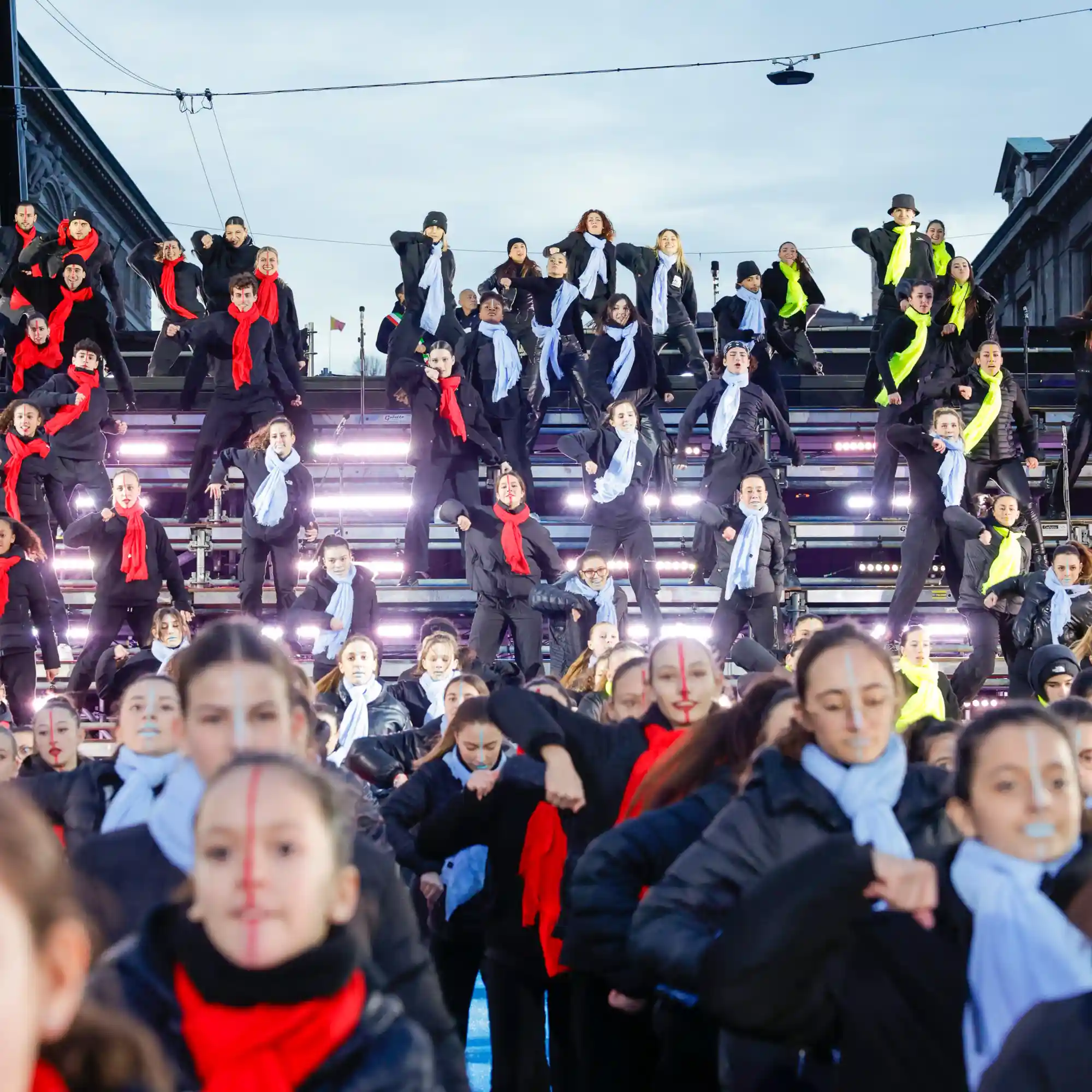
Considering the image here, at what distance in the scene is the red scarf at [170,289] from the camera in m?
15.7

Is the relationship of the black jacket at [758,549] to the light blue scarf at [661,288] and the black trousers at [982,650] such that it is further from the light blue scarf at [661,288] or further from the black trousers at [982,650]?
the light blue scarf at [661,288]

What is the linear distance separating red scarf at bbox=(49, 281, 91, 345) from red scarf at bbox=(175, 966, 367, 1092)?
40.9ft

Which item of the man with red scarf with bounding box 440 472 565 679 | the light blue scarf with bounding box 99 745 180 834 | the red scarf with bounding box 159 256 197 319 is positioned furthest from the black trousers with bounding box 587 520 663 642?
the light blue scarf with bounding box 99 745 180 834

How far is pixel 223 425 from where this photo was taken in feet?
40.0

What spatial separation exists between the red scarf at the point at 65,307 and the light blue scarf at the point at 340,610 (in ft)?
16.2

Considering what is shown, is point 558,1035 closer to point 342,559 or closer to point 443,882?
point 443,882

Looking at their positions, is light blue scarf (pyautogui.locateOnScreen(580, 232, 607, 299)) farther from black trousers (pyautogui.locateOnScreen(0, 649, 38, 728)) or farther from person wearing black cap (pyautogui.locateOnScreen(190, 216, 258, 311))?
black trousers (pyautogui.locateOnScreen(0, 649, 38, 728))

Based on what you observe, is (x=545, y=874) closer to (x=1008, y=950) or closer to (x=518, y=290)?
(x=1008, y=950)

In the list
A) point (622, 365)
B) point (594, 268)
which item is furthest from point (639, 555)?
point (594, 268)

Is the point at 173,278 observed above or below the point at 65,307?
above

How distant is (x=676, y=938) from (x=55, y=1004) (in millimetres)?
1451

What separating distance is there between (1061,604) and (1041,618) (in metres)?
0.18

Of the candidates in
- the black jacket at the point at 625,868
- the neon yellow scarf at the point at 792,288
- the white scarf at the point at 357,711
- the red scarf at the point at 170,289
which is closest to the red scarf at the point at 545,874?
the black jacket at the point at 625,868

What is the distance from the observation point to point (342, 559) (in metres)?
10.2
